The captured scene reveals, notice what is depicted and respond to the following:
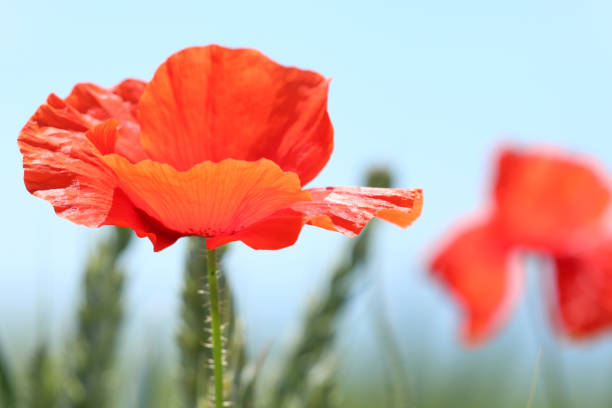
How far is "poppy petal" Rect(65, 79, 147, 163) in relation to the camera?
19.7 inches

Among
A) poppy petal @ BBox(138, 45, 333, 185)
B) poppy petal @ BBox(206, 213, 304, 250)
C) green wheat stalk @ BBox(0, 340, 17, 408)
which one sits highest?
poppy petal @ BBox(138, 45, 333, 185)

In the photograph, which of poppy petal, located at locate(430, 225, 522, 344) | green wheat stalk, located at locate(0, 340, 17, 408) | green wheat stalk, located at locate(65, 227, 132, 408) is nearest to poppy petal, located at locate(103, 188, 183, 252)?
green wheat stalk, located at locate(0, 340, 17, 408)

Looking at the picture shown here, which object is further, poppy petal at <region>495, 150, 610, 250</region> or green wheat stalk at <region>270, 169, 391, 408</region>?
poppy petal at <region>495, 150, 610, 250</region>

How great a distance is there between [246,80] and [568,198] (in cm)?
116

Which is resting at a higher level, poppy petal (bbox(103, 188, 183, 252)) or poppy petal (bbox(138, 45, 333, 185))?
poppy petal (bbox(138, 45, 333, 185))

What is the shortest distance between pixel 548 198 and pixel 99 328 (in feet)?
3.10

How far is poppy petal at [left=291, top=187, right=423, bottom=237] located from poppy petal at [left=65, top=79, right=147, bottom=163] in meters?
0.13

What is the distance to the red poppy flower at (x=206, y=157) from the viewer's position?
1.37 ft

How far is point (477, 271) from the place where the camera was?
1518 millimetres

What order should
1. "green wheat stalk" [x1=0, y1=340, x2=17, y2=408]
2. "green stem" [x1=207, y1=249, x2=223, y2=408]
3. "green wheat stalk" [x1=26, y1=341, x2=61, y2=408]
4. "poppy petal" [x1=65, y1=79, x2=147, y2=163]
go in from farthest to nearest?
"green wheat stalk" [x1=26, y1=341, x2=61, y2=408] < "green wheat stalk" [x1=0, y1=340, x2=17, y2=408] < "poppy petal" [x1=65, y1=79, x2=147, y2=163] < "green stem" [x1=207, y1=249, x2=223, y2=408]

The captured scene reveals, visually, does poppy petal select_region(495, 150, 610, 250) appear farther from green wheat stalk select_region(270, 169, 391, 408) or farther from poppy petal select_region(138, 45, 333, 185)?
poppy petal select_region(138, 45, 333, 185)

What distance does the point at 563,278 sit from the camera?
151cm

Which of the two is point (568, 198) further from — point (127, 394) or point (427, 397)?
point (127, 394)

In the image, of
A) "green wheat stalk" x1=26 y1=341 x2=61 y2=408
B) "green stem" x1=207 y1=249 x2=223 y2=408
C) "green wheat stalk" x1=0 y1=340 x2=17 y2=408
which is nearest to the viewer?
"green stem" x1=207 y1=249 x2=223 y2=408
